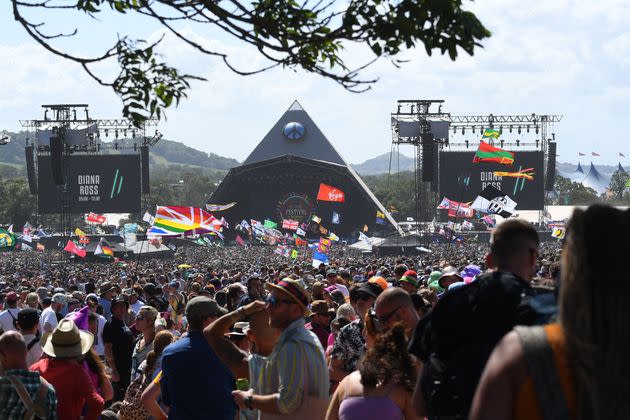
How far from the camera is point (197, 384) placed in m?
5.77

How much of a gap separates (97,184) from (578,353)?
56247mm

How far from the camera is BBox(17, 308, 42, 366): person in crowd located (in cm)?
819

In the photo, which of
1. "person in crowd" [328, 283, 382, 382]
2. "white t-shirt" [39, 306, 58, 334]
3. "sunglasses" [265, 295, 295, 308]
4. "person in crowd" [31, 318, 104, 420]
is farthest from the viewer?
"white t-shirt" [39, 306, 58, 334]

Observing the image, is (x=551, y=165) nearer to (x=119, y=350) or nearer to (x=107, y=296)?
(x=107, y=296)

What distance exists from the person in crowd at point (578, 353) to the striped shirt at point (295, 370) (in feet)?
7.77

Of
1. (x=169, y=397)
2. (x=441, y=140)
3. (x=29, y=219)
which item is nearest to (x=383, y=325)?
(x=169, y=397)

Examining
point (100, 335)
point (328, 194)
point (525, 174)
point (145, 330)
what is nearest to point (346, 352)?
point (145, 330)

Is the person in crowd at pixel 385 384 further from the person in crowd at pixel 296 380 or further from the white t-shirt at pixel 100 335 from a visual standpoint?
the white t-shirt at pixel 100 335

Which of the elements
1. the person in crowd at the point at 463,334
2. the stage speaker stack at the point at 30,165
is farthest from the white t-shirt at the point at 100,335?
the stage speaker stack at the point at 30,165

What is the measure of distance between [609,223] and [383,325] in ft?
9.16

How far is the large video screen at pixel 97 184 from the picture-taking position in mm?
57250

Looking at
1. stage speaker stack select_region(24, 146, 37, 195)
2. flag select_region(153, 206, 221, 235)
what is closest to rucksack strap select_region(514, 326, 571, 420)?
flag select_region(153, 206, 221, 235)

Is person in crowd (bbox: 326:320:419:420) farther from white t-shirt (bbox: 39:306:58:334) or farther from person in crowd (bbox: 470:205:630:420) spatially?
white t-shirt (bbox: 39:306:58:334)

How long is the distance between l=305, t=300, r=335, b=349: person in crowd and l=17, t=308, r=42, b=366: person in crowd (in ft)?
6.67
